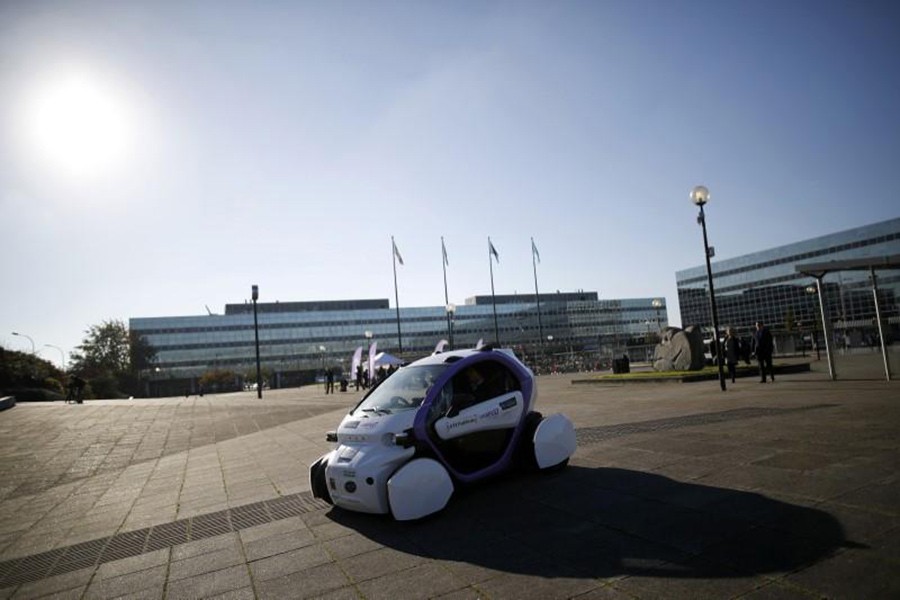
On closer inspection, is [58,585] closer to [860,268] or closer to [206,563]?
[206,563]

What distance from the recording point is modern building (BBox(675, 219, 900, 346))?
61688mm

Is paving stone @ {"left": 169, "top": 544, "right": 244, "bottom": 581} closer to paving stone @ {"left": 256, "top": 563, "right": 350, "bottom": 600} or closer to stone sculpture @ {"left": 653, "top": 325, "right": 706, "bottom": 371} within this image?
paving stone @ {"left": 256, "top": 563, "right": 350, "bottom": 600}

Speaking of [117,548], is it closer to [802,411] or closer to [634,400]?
[802,411]

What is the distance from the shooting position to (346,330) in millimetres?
95750

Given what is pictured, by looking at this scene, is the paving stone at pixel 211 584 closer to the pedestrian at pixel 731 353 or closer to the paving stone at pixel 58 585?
the paving stone at pixel 58 585

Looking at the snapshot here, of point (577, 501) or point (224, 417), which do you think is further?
point (224, 417)

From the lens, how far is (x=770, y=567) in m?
3.27

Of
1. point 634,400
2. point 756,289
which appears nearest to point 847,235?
point 756,289

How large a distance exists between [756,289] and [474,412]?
89.6m

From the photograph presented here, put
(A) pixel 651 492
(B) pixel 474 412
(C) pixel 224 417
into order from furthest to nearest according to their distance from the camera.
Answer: (C) pixel 224 417
(B) pixel 474 412
(A) pixel 651 492

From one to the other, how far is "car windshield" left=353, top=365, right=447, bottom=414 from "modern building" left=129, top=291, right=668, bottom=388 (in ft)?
238

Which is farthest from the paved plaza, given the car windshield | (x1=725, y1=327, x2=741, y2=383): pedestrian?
(x1=725, y1=327, x2=741, y2=383): pedestrian

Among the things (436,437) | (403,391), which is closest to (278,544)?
(436,437)

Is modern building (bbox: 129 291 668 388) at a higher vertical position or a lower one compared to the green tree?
higher
